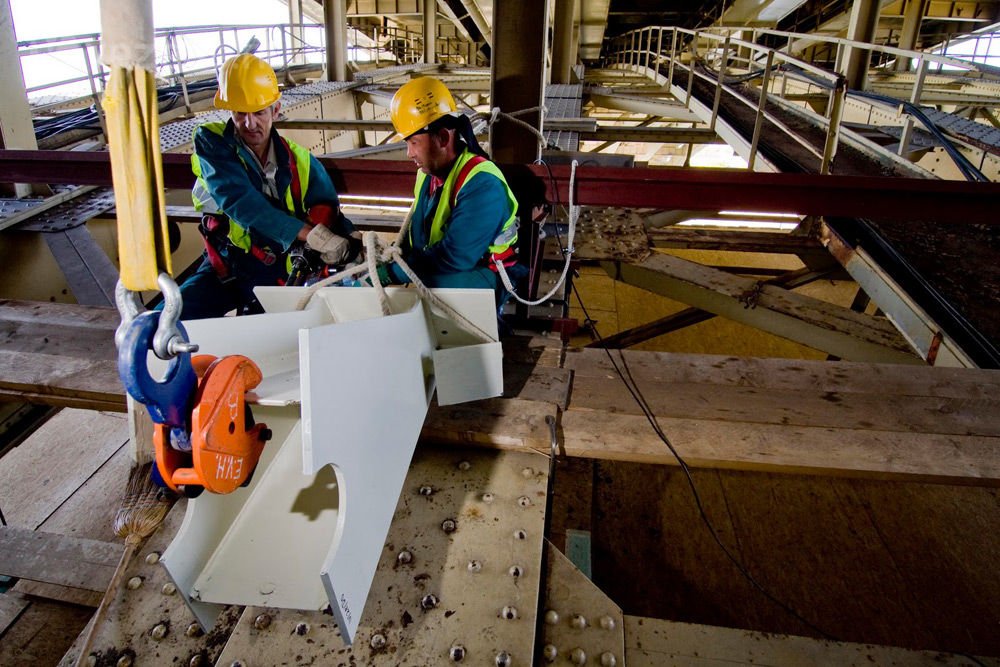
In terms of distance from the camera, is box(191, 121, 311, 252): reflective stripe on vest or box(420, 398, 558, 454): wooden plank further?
box(191, 121, 311, 252): reflective stripe on vest

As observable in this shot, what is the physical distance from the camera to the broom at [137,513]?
4.80 ft

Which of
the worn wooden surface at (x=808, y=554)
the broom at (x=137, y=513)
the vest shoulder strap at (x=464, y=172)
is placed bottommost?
the worn wooden surface at (x=808, y=554)

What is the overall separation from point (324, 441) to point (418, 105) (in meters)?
1.66

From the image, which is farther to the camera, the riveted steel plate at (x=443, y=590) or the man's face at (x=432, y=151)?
the man's face at (x=432, y=151)

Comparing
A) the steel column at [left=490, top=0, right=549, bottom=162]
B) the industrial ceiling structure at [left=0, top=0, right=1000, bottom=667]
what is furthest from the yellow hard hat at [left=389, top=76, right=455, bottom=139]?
the steel column at [left=490, top=0, right=549, bottom=162]

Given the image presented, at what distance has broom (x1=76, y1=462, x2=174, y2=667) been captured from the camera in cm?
146

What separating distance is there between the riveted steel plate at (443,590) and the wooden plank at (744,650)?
13.8 inches

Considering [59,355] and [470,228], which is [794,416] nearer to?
[470,228]

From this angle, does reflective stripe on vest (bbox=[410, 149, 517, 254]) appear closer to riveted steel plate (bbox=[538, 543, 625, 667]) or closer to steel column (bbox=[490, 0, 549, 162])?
steel column (bbox=[490, 0, 549, 162])

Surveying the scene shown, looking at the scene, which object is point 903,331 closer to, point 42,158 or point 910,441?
point 910,441

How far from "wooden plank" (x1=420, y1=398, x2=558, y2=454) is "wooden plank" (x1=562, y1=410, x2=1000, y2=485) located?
12 cm

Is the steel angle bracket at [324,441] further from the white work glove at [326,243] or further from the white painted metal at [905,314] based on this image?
the white painted metal at [905,314]

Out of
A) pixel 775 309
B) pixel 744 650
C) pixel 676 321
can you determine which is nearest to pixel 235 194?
pixel 744 650

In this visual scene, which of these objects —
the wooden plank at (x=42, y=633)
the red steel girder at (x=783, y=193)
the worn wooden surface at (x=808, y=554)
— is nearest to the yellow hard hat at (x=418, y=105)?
the red steel girder at (x=783, y=193)
